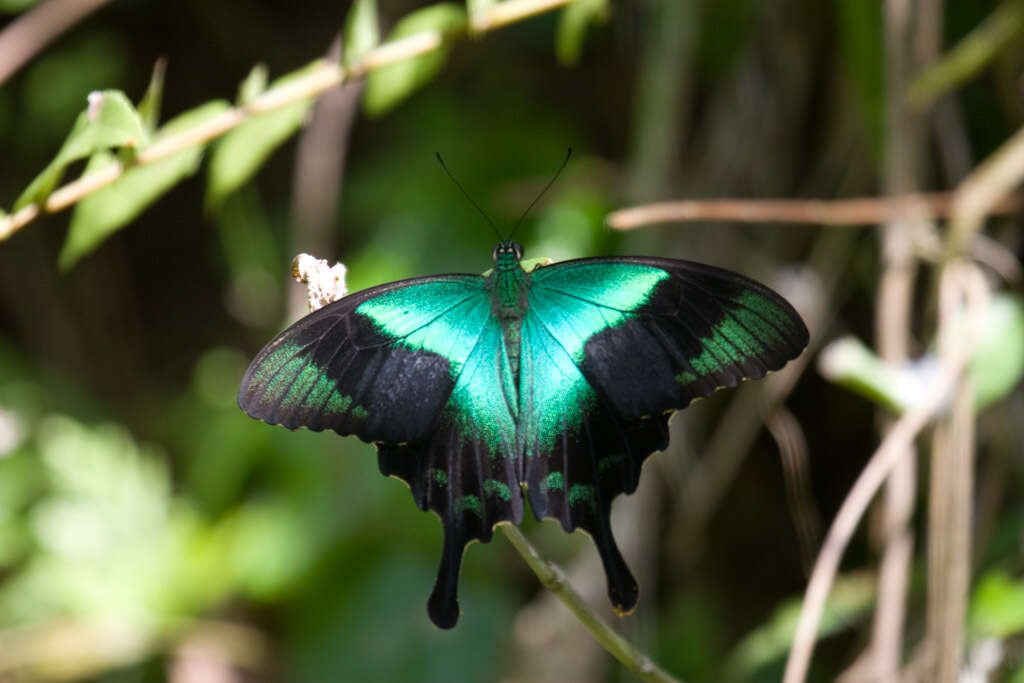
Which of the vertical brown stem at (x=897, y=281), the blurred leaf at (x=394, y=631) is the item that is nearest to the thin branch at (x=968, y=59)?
the vertical brown stem at (x=897, y=281)

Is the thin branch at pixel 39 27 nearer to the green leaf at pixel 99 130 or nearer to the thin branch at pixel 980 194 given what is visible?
the green leaf at pixel 99 130

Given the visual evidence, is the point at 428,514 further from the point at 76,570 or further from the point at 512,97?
the point at 512,97

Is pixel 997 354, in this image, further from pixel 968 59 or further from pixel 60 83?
pixel 60 83

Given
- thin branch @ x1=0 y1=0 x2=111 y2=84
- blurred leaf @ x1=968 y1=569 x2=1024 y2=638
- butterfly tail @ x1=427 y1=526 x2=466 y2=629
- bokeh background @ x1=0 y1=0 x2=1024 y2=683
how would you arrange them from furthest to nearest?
bokeh background @ x1=0 y1=0 x2=1024 y2=683, thin branch @ x1=0 y1=0 x2=111 y2=84, blurred leaf @ x1=968 y1=569 x2=1024 y2=638, butterfly tail @ x1=427 y1=526 x2=466 y2=629

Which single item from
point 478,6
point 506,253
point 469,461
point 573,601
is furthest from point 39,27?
point 573,601

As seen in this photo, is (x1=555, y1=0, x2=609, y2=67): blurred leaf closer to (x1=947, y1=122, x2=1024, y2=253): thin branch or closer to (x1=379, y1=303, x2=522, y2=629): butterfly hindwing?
(x1=379, y1=303, x2=522, y2=629): butterfly hindwing

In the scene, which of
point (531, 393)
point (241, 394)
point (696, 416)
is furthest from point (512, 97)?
point (241, 394)

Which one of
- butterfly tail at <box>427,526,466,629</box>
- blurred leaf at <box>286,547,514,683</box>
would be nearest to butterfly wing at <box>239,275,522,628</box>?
butterfly tail at <box>427,526,466,629</box>
